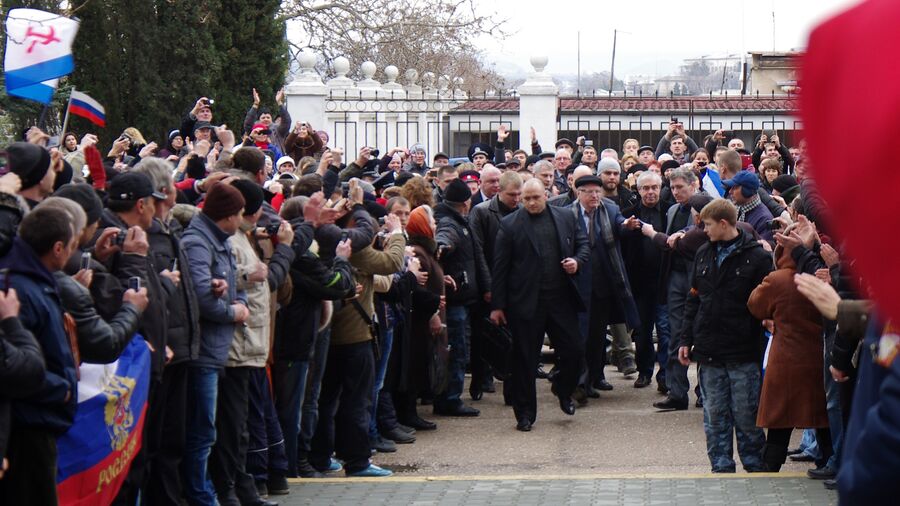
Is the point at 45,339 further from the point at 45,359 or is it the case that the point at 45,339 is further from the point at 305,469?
the point at 305,469

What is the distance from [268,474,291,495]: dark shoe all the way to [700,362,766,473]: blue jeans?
286 cm

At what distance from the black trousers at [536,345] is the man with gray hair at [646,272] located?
1.73 m

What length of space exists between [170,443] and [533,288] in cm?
510

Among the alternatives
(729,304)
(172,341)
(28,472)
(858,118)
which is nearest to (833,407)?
(729,304)

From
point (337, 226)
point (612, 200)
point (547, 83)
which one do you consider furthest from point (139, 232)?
point (547, 83)

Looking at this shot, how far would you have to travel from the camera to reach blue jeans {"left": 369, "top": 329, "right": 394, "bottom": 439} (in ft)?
33.6

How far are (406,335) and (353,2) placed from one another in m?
25.1

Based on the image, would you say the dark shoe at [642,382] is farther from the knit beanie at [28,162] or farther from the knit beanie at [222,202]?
the knit beanie at [28,162]

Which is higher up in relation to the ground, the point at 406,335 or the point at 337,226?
the point at 337,226

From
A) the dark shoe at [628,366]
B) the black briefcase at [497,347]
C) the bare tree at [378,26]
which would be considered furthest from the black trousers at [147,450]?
the bare tree at [378,26]

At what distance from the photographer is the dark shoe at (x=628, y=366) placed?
14.3 meters

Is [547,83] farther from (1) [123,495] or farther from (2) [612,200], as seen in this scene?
(1) [123,495]

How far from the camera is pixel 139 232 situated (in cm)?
662

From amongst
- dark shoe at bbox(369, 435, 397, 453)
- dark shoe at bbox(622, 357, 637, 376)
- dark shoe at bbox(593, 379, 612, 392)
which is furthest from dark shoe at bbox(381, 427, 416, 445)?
dark shoe at bbox(622, 357, 637, 376)
